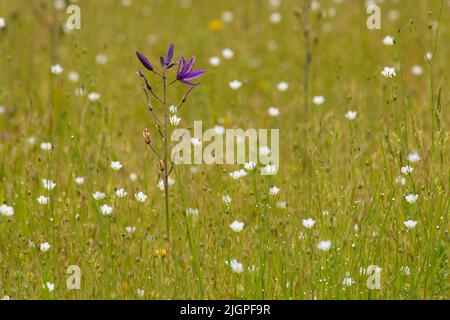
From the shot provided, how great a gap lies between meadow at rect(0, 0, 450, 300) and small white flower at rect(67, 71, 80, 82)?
0.02m

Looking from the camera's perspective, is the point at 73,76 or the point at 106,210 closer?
the point at 106,210

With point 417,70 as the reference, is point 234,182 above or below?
below

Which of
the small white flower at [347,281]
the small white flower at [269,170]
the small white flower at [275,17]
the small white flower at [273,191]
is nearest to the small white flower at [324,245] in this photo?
the small white flower at [347,281]

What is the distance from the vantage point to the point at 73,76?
5.73 meters

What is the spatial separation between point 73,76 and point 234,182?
2.54 meters

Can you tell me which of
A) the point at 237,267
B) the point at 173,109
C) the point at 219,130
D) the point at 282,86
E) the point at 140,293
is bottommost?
the point at 140,293

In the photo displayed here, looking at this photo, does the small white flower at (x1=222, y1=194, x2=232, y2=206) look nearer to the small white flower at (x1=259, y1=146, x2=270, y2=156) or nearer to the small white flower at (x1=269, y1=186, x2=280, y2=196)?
the small white flower at (x1=269, y1=186, x2=280, y2=196)

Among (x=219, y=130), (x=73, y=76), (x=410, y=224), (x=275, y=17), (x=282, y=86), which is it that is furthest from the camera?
(x=275, y=17)

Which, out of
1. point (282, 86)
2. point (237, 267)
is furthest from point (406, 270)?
point (282, 86)

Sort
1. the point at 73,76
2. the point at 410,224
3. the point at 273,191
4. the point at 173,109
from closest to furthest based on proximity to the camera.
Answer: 1. the point at 410,224
2. the point at 173,109
3. the point at 273,191
4. the point at 73,76

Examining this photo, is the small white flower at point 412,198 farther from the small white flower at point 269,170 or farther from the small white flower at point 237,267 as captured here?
the small white flower at point 237,267

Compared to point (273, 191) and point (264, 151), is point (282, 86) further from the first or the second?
point (273, 191)

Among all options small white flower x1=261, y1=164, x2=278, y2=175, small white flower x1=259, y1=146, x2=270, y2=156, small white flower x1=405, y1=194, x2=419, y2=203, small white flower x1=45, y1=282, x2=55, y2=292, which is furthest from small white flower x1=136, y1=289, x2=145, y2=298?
small white flower x1=259, y1=146, x2=270, y2=156
